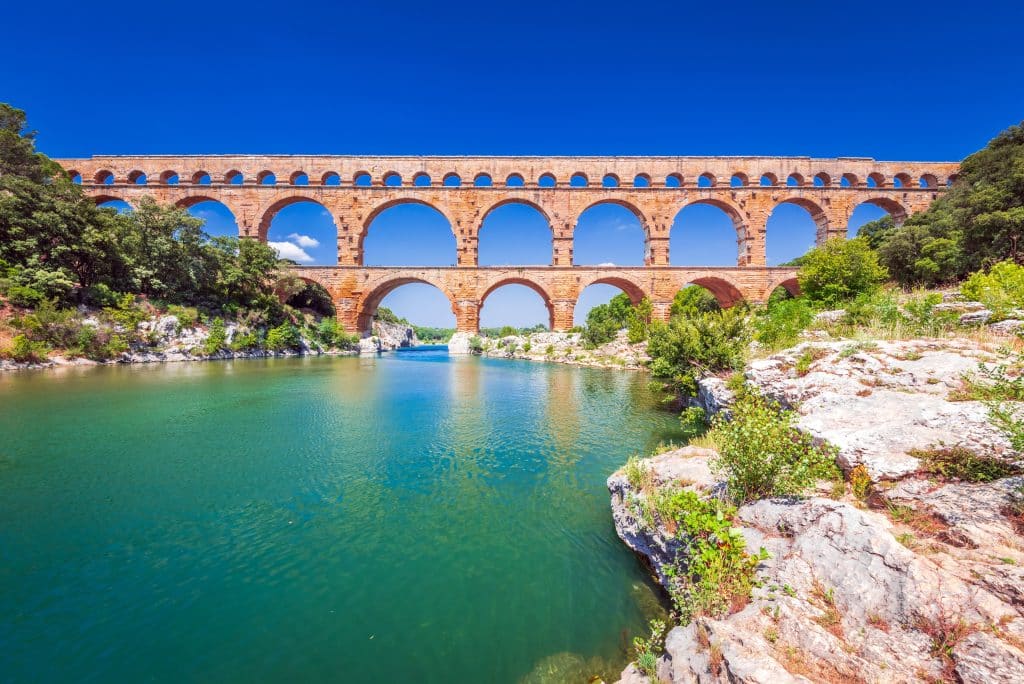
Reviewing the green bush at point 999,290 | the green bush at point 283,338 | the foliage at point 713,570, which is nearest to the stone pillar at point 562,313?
the green bush at point 283,338

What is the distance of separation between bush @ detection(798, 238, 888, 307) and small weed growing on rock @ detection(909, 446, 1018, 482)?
9.98 meters

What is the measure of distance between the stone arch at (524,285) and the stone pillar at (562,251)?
2.12 metres

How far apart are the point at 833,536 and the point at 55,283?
2469cm

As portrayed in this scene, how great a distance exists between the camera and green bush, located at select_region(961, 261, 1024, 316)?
5.72 meters

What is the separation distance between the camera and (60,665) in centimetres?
219

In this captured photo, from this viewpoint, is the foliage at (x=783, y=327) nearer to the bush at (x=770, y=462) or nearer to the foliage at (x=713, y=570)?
the bush at (x=770, y=462)

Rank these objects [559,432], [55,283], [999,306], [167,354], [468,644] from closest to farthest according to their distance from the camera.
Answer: [468,644] → [999,306] → [559,432] → [55,283] → [167,354]

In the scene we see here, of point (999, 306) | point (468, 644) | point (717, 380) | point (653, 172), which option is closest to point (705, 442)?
point (717, 380)

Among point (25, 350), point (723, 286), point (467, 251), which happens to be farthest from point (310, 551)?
point (723, 286)

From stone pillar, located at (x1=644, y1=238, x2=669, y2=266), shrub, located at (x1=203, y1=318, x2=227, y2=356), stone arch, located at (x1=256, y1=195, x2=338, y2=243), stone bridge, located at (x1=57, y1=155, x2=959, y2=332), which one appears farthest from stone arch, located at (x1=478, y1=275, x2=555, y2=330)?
shrub, located at (x1=203, y1=318, x2=227, y2=356)

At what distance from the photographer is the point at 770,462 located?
2900mm

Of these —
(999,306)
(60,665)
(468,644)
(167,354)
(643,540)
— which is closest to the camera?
(60,665)

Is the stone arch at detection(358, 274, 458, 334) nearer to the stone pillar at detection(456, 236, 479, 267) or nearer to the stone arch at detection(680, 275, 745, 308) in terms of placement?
the stone pillar at detection(456, 236, 479, 267)

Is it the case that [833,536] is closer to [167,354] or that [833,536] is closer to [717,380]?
[717,380]
